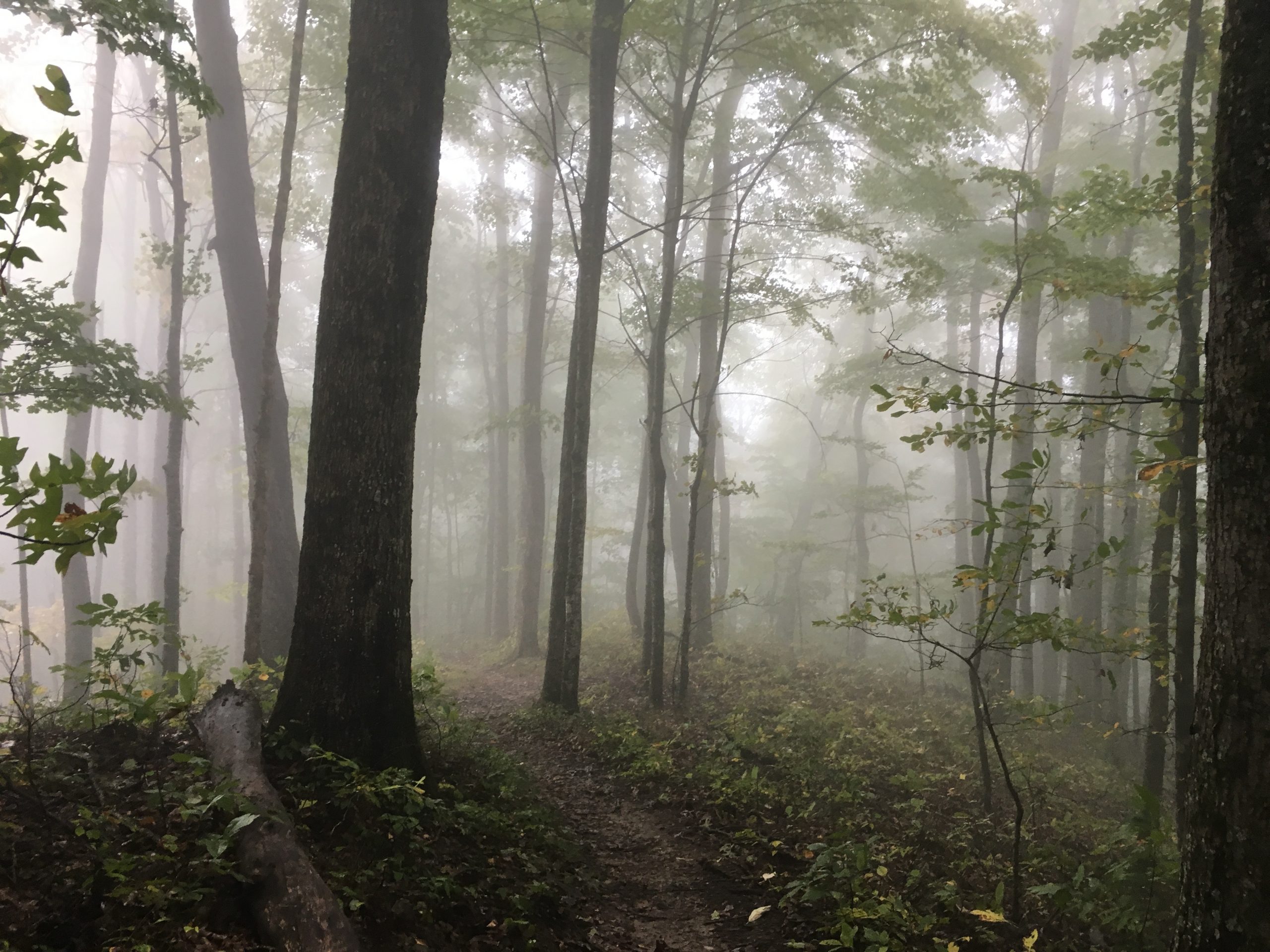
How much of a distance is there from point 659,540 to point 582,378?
2.87 m

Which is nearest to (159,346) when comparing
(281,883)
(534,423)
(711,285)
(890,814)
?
(534,423)

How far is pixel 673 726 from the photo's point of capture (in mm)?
9109

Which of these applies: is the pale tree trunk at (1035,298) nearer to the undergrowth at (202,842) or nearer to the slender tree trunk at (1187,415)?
the slender tree trunk at (1187,415)

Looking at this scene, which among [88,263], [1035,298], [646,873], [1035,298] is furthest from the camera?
[88,263]

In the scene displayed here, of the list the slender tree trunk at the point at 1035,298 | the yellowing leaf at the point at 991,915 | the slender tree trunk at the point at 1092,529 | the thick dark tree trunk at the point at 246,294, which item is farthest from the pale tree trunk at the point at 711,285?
the yellowing leaf at the point at 991,915

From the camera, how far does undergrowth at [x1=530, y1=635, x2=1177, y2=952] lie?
4301mm

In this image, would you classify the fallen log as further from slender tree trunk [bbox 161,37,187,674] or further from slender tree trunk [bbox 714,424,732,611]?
slender tree trunk [bbox 714,424,732,611]

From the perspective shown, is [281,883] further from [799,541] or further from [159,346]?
[159,346]

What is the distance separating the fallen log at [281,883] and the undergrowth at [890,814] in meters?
2.66

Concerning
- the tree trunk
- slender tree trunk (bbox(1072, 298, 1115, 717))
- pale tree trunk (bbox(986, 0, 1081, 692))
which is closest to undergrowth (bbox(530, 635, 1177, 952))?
the tree trunk

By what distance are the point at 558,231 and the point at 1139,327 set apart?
16.4 meters

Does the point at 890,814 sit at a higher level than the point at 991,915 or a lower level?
lower

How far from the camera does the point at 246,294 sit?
11430mm

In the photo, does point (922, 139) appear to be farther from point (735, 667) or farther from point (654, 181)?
point (654, 181)
